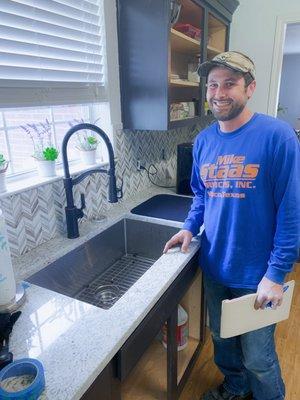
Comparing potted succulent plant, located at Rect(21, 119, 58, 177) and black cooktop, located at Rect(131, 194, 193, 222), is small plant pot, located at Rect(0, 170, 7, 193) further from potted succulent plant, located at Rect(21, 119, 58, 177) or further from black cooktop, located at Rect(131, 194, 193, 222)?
black cooktop, located at Rect(131, 194, 193, 222)

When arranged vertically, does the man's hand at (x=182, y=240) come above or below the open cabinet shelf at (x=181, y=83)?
below

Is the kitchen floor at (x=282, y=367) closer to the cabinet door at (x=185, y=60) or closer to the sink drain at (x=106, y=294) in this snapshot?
the sink drain at (x=106, y=294)

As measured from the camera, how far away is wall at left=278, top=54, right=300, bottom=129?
286 inches

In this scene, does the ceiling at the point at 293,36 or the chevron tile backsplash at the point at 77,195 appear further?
the ceiling at the point at 293,36

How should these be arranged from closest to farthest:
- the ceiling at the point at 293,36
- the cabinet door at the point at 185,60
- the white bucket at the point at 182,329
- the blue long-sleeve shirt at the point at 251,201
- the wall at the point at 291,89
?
1. the blue long-sleeve shirt at the point at 251,201
2. the white bucket at the point at 182,329
3. the cabinet door at the point at 185,60
4. the ceiling at the point at 293,36
5. the wall at the point at 291,89

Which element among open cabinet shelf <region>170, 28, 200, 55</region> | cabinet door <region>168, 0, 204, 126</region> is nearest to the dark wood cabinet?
cabinet door <region>168, 0, 204, 126</region>

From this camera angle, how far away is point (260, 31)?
242 cm

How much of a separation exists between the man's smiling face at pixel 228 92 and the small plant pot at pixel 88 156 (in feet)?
2.30

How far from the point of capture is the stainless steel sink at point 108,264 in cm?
120

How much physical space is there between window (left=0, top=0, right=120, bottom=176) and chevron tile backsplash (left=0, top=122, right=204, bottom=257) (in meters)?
0.15

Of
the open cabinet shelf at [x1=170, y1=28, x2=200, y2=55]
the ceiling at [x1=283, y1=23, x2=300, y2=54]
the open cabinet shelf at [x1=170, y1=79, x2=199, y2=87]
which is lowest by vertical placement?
the open cabinet shelf at [x1=170, y1=79, x2=199, y2=87]

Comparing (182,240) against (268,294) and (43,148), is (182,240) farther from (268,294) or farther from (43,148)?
(43,148)

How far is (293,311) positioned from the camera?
2.11 metres

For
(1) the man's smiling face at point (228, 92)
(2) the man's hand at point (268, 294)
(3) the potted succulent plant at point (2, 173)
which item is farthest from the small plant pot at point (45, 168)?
(2) the man's hand at point (268, 294)
